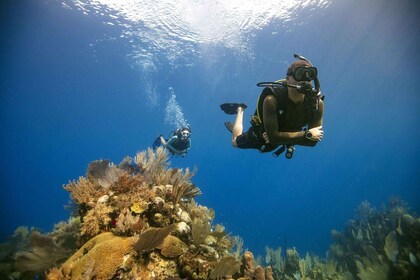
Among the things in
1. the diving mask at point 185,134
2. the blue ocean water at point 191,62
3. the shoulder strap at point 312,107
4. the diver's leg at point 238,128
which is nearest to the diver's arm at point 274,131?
the shoulder strap at point 312,107

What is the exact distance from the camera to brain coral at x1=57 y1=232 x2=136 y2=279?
349 cm

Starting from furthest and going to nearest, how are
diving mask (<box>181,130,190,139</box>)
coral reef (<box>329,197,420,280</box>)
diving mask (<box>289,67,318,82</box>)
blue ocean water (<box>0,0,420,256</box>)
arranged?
1. blue ocean water (<box>0,0,420,256</box>)
2. diving mask (<box>181,130,190,139</box>)
3. coral reef (<box>329,197,420,280</box>)
4. diving mask (<box>289,67,318,82</box>)

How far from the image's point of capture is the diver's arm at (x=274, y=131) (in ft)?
15.9

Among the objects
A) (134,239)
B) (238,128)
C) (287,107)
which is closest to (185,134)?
(238,128)

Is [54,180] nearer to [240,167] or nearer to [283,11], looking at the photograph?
[240,167]

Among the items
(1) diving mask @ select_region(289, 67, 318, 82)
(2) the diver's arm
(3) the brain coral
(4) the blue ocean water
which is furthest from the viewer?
(4) the blue ocean water

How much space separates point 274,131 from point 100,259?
3578mm

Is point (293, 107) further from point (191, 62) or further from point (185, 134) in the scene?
point (191, 62)

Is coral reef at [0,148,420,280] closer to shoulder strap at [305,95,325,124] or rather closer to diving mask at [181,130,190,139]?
shoulder strap at [305,95,325,124]

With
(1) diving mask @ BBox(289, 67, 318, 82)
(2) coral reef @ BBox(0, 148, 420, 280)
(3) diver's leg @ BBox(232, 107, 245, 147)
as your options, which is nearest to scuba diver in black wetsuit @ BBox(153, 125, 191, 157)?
(3) diver's leg @ BBox(232, 107, 245, 147)

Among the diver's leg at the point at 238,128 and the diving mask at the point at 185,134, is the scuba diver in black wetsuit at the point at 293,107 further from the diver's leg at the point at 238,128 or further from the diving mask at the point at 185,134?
the diving mask at the point at 185,134

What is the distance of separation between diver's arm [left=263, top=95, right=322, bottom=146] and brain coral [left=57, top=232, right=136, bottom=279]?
3.05 meters

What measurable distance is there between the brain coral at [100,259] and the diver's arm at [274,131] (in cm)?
305

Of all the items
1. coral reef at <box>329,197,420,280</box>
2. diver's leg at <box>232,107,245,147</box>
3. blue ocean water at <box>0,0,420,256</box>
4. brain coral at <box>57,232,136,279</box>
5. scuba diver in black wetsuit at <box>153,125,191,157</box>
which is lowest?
brain coral at <box>57,232,136,279</box>
